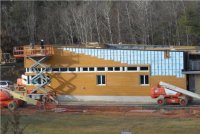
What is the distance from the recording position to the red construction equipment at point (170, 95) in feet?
129

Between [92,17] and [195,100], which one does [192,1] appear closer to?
[92,17]

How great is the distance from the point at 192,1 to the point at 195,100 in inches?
1602

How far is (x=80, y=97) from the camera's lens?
4512 centimetres

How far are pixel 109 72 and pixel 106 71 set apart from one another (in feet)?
0.99

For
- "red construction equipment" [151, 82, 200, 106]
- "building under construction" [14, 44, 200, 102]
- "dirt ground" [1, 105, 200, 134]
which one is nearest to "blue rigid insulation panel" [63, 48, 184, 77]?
"building under construction" [14, 44, 200, 102]

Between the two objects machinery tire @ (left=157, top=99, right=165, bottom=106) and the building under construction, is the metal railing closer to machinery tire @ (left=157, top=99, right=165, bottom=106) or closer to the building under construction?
the building under construction

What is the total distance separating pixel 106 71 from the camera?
4481cm

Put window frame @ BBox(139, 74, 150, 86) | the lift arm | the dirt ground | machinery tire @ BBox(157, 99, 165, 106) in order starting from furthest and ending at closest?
window frame @ BBox(139, 74, 150, 86) < machinery tire @ BBox(157, 99, 165, 106) < the lift arm < the dirt ground

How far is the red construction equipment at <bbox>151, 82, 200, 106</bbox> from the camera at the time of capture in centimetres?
3944

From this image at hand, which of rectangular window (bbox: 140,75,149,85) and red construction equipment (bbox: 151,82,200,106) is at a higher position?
rectangular window (bbox: 140,75,149,85)

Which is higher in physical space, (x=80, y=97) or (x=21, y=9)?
(x=21, y=9)

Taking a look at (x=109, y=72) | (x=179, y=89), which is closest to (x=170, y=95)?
(x=179, y=89)

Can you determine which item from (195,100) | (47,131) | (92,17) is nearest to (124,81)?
(195,100)

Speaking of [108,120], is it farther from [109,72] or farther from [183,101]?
[109,72]
